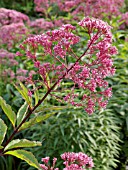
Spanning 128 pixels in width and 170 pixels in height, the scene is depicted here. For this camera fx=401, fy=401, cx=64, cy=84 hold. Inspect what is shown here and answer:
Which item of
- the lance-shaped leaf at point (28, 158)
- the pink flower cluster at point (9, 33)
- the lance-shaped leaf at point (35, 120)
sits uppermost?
the pink flower cluster at point (9, 33)

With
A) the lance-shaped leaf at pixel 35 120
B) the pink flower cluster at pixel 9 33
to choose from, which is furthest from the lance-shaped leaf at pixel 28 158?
the pink flower cluster at pixel 9 33

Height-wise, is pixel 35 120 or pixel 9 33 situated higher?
pixel 9 33

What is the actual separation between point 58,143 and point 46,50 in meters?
2.73

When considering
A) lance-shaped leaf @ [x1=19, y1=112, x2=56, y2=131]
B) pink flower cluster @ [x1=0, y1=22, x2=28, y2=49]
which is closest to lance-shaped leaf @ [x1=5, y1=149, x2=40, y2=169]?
lance-shaped leaf @ [x1=19, y1=112, x2=56, y2=131]

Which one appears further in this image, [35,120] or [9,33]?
[9,33]

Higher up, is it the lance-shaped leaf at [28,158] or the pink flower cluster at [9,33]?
the pink flower cluster at [9,33]

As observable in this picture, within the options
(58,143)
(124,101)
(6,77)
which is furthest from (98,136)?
(6,77)

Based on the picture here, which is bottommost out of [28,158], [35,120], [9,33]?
[28,158]

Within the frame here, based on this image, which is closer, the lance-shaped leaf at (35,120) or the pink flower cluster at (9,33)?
the lance-shaped leaf at (35,120)

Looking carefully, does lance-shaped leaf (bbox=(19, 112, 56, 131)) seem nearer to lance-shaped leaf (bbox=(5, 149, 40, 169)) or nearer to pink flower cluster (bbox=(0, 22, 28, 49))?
lance-shaped leaf (bbox=(5, 149, 40, 169))

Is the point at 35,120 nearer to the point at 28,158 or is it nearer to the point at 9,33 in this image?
the point at 28,158

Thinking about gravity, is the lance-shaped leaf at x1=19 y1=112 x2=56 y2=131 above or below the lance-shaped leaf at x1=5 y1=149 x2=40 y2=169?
above

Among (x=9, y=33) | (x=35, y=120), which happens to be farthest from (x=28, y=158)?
(x=9, y=33)

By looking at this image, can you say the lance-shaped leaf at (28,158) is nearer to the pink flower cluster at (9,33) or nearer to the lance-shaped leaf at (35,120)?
the lance-shaped leaf at (35,120)
